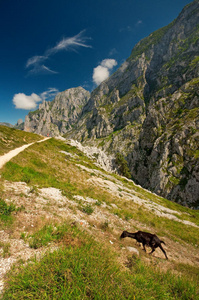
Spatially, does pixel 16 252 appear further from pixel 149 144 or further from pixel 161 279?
pixel 149 144

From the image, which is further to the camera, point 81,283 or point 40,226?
point 40,226

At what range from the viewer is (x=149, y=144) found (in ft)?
460

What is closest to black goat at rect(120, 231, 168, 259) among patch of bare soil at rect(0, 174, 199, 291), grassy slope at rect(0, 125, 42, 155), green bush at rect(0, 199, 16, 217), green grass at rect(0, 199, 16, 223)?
patch of bare soil at rect(0, 174, 199, 291)

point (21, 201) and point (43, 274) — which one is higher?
point (43, 274)

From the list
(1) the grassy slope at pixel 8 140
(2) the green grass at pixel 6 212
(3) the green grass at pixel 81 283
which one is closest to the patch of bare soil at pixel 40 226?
(2) the green grass at pixel 6 212

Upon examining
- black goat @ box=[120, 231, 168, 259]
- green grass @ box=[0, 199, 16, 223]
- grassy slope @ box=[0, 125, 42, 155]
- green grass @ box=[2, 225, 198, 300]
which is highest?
grassy slope @ box=[0, 125, 42, 155]

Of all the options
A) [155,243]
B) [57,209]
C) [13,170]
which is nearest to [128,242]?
[155,243]

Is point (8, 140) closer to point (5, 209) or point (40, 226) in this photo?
point (5, 209)

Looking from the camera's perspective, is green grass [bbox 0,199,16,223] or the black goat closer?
green grass [bbox 0,199,16,223]

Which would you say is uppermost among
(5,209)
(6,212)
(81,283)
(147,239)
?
(81,283)

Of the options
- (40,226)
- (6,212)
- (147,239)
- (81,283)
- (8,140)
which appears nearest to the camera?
(81,283)

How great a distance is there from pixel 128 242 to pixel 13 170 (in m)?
14.8

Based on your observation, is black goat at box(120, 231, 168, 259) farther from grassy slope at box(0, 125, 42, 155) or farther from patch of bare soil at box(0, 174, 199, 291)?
grassy slope at box(0, 125, 42, 155)

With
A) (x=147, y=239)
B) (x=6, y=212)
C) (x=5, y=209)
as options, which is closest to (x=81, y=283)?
(x=6, y=212)
